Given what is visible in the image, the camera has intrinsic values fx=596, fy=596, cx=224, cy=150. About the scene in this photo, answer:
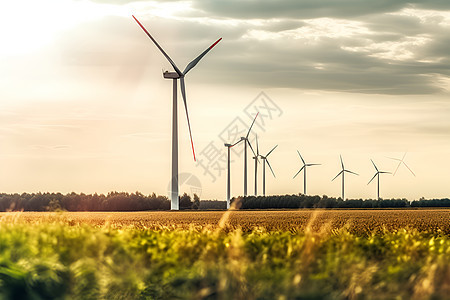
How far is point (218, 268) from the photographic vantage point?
32.7 feet

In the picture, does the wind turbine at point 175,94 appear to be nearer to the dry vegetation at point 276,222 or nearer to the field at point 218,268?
the dry vegetation at point 276,222

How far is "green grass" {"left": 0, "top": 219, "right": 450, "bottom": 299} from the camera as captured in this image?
8969 millimetres

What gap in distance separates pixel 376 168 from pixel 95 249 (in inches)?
4183

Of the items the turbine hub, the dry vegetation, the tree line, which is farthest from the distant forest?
the dry vegetation

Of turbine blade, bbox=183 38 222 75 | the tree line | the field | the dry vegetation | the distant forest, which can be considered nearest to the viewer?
the field

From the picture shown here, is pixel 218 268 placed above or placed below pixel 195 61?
below

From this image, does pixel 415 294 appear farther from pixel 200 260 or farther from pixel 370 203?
pixel 370 203

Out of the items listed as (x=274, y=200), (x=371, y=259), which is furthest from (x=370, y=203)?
(x=371, y=259)

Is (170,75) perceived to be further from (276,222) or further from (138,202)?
(138,202)

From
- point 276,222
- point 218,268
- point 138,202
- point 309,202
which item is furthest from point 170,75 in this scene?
point 218,268

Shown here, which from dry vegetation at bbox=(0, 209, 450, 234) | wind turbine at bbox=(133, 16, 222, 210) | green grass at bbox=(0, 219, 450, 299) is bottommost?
dry vegetation at bbox=(0, 209, 450, 234)

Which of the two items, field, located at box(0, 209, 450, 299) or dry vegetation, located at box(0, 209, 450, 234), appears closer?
field, located at box(0, 209, 450, 299)

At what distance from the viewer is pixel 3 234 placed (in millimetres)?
12672

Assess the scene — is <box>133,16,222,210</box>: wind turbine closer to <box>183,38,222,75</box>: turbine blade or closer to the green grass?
<box>183,38,222,75</box>: turbine blade
